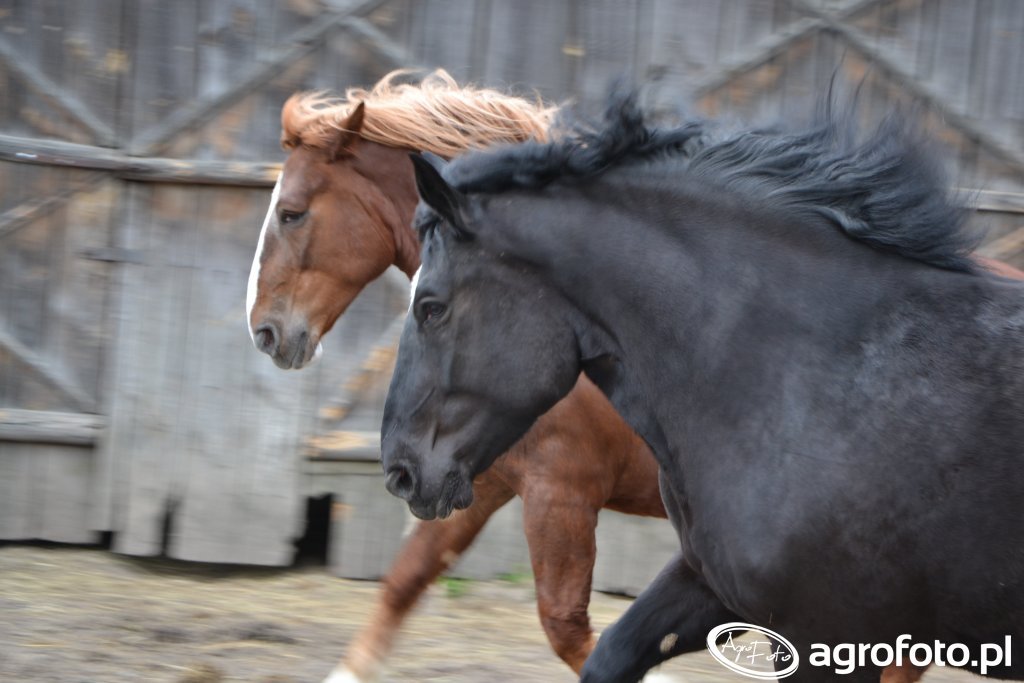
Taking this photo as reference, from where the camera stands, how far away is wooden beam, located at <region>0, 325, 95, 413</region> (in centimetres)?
596

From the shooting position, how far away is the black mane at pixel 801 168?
8.69ft

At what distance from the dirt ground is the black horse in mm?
2239

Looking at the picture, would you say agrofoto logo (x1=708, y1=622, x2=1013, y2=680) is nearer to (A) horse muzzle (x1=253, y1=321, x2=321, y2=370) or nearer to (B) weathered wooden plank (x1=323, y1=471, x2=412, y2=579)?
(A) horse muzzle (x1=253, y1=321, x2=321, y2=370)

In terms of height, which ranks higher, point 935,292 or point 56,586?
point 935,292

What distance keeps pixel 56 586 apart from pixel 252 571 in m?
0.93

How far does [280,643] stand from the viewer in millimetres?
5031

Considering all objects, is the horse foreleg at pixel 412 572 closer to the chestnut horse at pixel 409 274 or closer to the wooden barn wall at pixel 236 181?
the chestnut horse at pixel 409 274

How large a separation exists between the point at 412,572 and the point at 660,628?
139cm

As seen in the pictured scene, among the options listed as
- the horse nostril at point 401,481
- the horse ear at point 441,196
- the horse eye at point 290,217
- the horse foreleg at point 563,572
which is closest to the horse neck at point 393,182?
the horse eye at point 290,217

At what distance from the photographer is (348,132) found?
13.7 feet

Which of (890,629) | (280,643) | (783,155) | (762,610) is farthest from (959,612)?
(280,643)

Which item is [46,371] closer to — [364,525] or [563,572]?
[364,525]

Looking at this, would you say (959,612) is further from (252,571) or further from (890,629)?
(252,571)

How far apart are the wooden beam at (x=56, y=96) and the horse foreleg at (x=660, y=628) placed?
4.06m
